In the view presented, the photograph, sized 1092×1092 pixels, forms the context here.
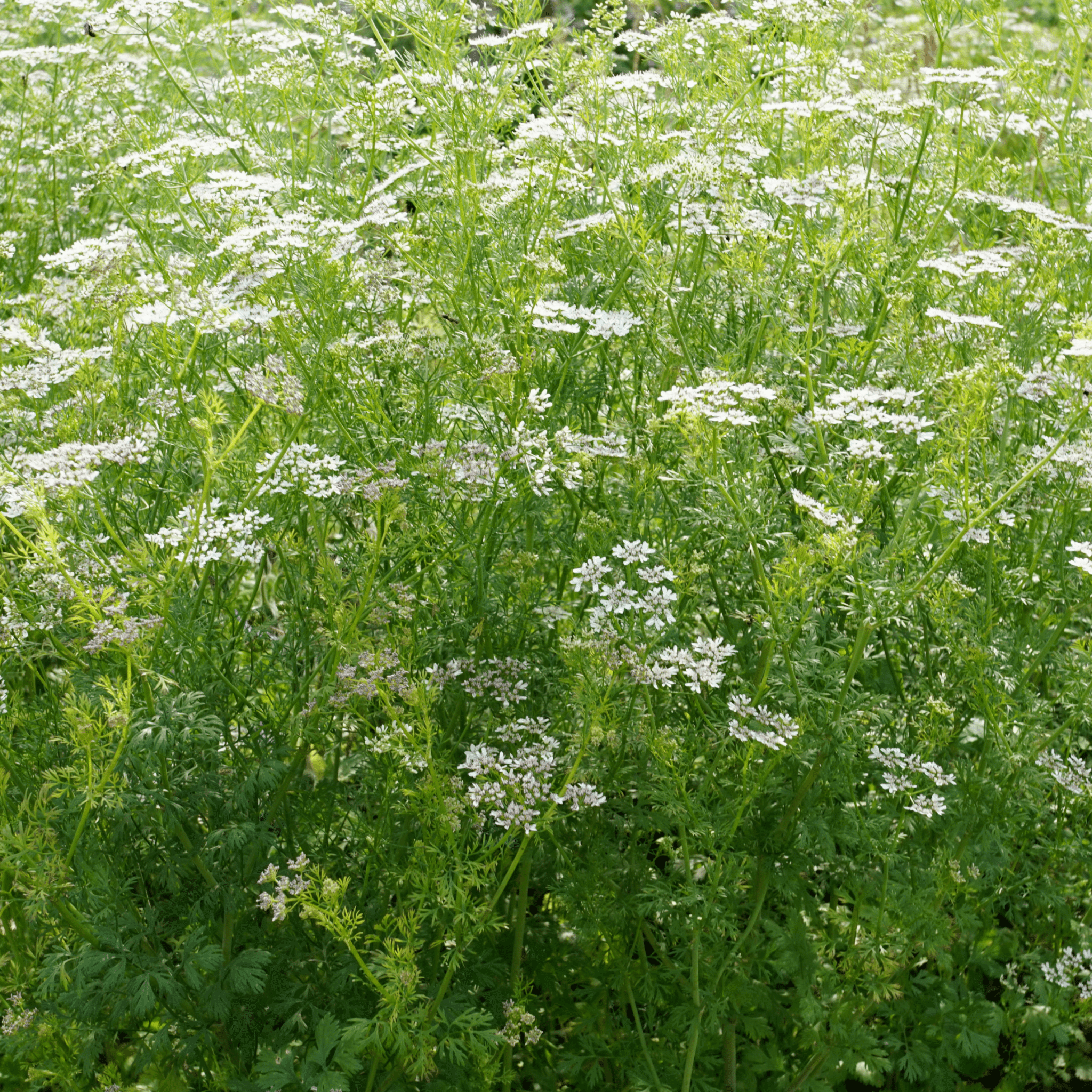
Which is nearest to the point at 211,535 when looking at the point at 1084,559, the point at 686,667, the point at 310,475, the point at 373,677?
the point at 310,475

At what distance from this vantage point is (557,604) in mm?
3852

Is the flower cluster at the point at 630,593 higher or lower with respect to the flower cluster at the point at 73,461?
lower

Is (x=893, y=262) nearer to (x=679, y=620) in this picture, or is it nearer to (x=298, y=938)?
(x=679, y=620)

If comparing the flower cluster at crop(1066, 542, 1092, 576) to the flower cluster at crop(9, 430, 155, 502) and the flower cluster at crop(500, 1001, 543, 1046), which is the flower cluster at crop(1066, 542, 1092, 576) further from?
the flower cluster at crop(9, 430, 155, 502)

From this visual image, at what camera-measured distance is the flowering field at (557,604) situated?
319 centimetres

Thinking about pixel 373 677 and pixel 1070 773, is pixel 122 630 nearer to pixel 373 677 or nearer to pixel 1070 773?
pixel 373 677

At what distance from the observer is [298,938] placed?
3.52 meters

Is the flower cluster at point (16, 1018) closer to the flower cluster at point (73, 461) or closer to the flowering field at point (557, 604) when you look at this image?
the flowering field at point (557, 604)

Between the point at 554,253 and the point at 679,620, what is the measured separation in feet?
4.98

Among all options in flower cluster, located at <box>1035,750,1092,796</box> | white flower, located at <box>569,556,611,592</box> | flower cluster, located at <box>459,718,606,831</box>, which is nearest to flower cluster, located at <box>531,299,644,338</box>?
white flower, located at <box>569,556,611,592</box>

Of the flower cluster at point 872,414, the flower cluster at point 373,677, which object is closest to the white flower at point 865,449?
the flower cluster at point 872,414

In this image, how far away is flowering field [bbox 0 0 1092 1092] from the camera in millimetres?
3188

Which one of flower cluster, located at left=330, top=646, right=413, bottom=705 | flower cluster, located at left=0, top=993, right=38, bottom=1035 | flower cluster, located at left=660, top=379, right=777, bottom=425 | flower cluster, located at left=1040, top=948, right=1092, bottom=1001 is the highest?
flower cluster, located at left=660, top=379, right=777, bottom=425

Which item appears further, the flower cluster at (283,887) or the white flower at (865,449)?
the white flower at (865,449)
